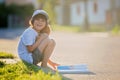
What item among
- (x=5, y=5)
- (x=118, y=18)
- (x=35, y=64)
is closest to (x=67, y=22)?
(x=5, y=5)

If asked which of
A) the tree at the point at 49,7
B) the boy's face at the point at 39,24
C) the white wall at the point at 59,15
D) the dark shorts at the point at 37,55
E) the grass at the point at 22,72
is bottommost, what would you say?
the white wall at the point at 59,15

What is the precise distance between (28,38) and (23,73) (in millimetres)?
1004

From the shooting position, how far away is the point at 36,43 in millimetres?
9180

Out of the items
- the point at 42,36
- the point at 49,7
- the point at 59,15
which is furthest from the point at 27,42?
the point at 59,15

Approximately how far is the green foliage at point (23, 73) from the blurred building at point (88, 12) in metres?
35.3

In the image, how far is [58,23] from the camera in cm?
6500

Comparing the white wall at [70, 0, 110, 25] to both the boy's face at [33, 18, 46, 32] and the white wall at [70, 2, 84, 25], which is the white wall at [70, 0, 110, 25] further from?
the boy's face at [33, 18, 46, 32]

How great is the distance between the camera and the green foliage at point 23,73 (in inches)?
286

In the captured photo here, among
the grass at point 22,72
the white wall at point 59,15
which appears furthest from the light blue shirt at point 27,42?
the white wall at point 59,15

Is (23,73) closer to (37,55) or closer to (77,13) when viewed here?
(37,55)

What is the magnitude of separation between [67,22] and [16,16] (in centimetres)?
1028

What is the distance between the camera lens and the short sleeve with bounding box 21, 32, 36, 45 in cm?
916

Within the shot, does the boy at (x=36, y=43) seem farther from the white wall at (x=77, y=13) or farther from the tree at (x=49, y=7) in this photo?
the white wall at (x=77, y=13)

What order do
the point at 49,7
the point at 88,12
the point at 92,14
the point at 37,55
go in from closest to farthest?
1. the point at 37,55
2. the point at 49,7
3. the point at 92,14
4. the point at 88,12
